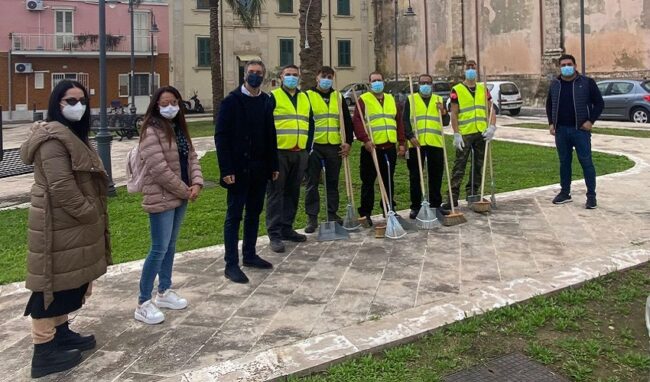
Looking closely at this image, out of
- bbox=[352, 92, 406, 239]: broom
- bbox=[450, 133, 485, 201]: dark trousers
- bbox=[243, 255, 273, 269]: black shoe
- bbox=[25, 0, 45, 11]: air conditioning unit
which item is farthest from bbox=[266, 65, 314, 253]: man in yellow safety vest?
bbox=[25, 0, 45, 11]: air conditioning unit

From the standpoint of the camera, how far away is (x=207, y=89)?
38.2 m

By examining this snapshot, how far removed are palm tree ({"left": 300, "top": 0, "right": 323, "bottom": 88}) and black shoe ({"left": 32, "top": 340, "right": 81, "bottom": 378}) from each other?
7476mm

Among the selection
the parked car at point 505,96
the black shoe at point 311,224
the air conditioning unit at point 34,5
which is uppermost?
the air conditioning unit at point 34,5

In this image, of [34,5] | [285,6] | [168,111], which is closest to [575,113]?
[168,111]

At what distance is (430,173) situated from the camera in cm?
764

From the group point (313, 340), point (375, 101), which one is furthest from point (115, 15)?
point (313, 340)

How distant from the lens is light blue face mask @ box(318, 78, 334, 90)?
6859mm

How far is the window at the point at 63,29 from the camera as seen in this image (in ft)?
116

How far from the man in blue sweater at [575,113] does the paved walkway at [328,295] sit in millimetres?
735

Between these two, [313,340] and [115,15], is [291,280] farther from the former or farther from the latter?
[115,15]

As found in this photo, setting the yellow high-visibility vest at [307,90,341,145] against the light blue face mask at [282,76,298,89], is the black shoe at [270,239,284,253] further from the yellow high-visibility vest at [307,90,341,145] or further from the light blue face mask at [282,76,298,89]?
the light blue face mask at [282,76,298,89]

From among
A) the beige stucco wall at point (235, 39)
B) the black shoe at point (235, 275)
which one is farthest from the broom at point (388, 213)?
the beige stucco wall at point (235, 39)

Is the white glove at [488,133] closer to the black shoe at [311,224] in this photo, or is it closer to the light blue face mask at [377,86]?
the light blue face mask at [377,86]

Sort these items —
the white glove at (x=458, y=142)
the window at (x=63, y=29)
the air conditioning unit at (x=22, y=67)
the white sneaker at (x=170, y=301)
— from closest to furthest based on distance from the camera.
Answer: the white sneaker at (x=170, y=301), the white glove at (x=458, y=142), the air conditioning unit at (x=22, y=67), the window at (x=63, y=29)
